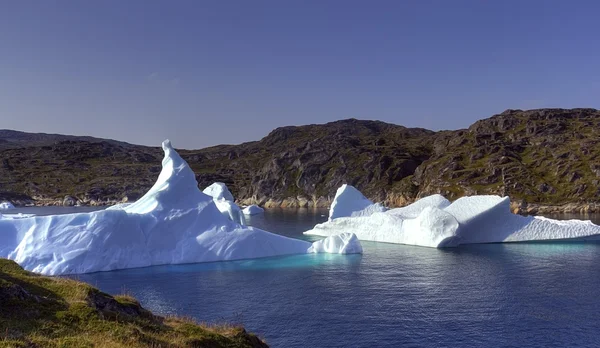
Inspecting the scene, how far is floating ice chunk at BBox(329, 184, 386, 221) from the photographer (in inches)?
3201

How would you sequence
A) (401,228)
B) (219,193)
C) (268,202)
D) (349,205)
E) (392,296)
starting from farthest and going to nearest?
(268,202)
(219,193)
(349,205)
(401,228)
(392,296)

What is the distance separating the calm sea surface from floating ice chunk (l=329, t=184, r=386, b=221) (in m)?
30.9

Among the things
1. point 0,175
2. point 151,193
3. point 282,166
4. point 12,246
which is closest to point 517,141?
point 282,166

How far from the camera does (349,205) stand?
83.1m

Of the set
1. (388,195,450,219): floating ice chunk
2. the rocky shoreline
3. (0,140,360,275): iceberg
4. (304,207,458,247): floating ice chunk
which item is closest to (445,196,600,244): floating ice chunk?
(304,207,458,247): floating ice chunk

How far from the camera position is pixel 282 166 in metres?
181

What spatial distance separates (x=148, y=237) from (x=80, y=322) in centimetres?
3251

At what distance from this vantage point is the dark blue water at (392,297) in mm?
24469

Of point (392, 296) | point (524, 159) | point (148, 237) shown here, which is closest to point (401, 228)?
point (392, 296)

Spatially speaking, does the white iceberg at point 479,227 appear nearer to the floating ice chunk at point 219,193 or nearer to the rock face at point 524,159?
the floating ice chunk at point 219,193

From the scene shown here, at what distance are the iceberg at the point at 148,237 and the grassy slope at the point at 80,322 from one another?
80.3 feet

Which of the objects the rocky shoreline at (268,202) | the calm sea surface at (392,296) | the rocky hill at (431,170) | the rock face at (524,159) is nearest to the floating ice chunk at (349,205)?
the calm sea surface at (392,296)

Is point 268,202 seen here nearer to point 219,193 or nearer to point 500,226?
point 219,193

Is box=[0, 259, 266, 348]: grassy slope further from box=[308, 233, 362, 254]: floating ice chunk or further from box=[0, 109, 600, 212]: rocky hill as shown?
box=[0, 109, 600, 212]: rocky hill
